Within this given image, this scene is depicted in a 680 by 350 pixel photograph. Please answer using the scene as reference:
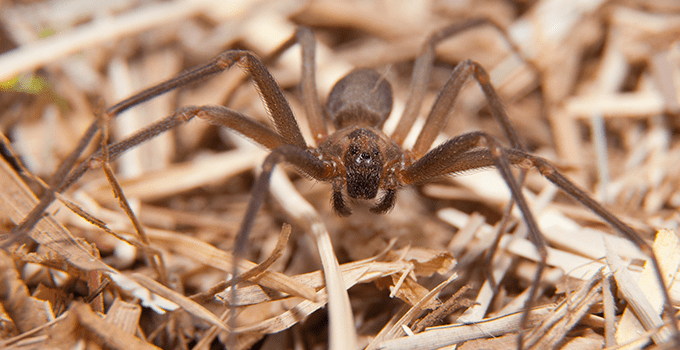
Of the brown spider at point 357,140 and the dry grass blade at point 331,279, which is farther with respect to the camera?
the brown spider at point 357,140

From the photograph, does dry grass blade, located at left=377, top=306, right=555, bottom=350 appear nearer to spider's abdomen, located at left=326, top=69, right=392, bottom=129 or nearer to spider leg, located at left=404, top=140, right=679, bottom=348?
spider leg, located at left=404, top=140, right=679, bottom=348

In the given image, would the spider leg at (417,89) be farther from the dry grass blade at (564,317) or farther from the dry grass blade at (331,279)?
the dry grass blade at (564,317)

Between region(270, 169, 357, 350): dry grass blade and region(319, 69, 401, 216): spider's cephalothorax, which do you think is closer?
region(270, 169, 357, 350): dry grass blade

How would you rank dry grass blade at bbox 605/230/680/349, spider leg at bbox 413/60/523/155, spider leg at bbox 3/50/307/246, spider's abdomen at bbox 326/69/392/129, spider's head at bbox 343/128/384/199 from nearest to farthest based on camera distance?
dry grass blade at bbox 605/230/680/349, spider leg at bbox 3/50/307/246, spider's head at bbox 343/128/384/199, spider leg at bbox 413/60/523/155, spider's abdomen at bbox 326/69/392/129

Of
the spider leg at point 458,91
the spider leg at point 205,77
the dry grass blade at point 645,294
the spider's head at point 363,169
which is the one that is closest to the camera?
the dry grass blade at point 645,294

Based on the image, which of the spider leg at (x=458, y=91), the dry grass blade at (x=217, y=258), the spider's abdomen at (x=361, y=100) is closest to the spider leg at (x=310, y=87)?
the spider's abdomen at (x=361, y=100)

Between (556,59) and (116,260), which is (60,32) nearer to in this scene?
(116,260)

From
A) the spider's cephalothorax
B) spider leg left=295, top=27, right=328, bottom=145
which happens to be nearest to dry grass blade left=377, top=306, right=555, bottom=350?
the spider's cephalothorax

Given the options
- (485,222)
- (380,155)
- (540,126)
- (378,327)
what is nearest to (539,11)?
(540,126)

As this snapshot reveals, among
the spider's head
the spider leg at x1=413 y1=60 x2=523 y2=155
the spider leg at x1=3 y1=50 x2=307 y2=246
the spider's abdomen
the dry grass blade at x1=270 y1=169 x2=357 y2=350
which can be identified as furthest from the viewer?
the spider's abdomen

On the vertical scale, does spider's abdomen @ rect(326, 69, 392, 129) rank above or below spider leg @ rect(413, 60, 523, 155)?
above
